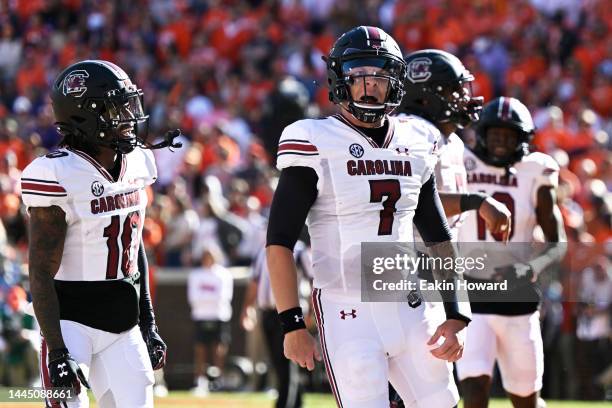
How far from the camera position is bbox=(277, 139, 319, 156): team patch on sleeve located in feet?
15.3

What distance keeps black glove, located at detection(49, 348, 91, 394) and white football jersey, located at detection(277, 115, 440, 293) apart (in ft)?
3.24

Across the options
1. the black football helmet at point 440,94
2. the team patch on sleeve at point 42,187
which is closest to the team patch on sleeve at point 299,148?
the team patch on sleeve at point 42,187

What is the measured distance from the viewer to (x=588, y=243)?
35.9 ft

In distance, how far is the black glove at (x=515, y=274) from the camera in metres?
6.67

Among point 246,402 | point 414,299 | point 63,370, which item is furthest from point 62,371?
point 246,402

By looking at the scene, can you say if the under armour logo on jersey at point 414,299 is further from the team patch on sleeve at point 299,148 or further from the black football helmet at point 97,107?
the black football helmet at point 97,107

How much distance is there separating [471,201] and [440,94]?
0.81 m

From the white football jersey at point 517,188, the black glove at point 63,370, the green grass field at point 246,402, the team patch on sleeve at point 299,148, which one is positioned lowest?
the green grass field at point 246,402

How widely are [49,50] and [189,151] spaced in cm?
432

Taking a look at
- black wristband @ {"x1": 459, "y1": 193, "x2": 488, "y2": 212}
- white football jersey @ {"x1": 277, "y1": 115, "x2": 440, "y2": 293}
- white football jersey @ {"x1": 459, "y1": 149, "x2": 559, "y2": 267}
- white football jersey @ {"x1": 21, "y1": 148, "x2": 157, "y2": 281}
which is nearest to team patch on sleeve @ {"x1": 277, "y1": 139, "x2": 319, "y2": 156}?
white football jersey @ {"x1": 277, "y1": 115, "x2": 440, "y2": 293}

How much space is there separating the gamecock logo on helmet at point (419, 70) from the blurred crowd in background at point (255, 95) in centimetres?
420

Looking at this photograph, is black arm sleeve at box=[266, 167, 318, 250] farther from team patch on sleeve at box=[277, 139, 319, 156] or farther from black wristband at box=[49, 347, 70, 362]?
black wristband at box=[49, 347, 70, 362]

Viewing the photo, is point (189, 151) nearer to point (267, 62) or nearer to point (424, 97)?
point (267, 62)

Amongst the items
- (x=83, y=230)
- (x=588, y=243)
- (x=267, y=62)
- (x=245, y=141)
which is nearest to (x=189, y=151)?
(x=245, y=141)
